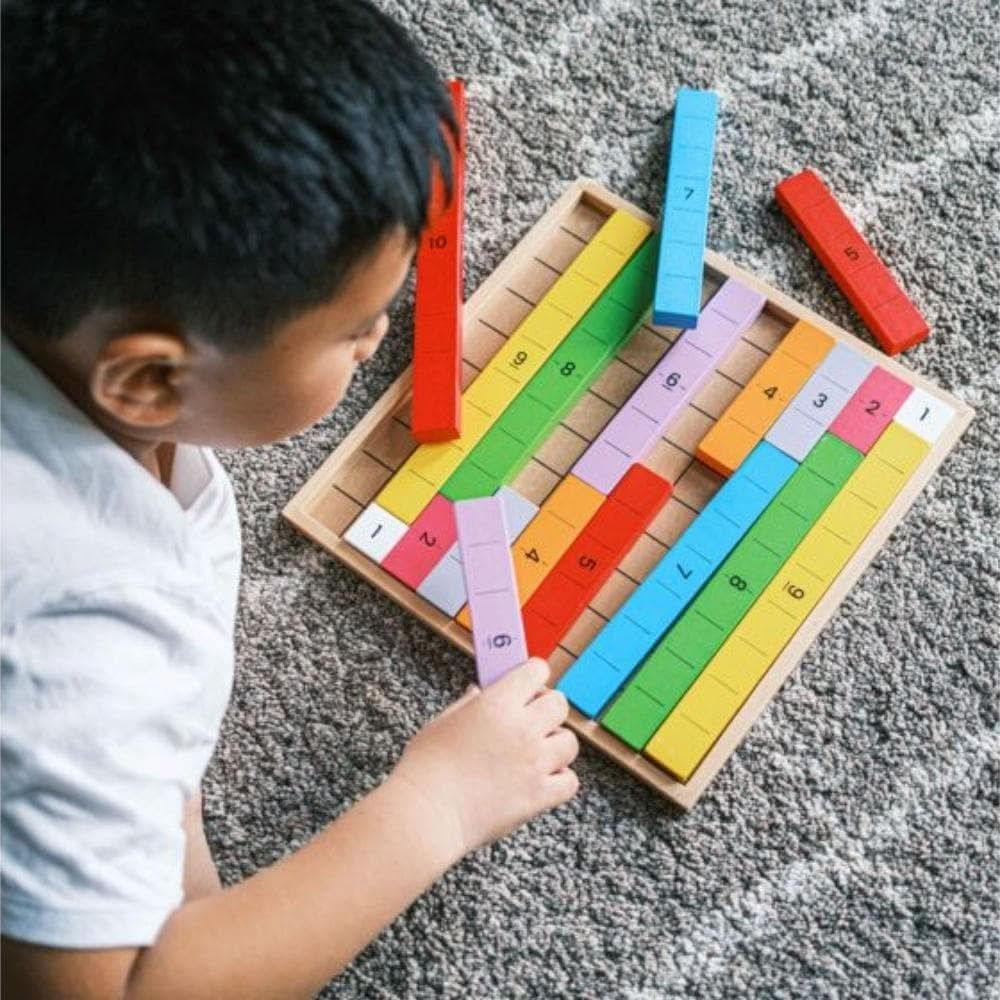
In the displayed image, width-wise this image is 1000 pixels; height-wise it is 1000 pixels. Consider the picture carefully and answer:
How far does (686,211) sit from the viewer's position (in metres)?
1.06

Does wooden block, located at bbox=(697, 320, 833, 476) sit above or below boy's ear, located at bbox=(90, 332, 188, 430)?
above

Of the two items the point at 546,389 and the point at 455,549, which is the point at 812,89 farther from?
the point at 455,549

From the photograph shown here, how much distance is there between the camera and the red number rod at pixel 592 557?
0.95m

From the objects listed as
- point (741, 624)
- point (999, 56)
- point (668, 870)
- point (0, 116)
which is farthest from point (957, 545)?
point (0, 116)

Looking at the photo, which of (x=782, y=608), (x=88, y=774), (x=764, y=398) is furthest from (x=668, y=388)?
(x=88, y=774)

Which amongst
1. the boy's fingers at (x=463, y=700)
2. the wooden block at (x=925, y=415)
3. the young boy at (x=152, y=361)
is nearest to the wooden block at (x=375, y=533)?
the boy's fingers at (x=463, y=700)

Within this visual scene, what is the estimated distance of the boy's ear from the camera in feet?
2.01

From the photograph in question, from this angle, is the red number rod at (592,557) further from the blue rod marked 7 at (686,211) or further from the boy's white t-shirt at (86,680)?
the boy's white t-shirt at (86,680)

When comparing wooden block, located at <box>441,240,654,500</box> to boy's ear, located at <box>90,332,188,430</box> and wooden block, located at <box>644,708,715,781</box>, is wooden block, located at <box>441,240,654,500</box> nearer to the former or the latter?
wooden block, located at <box>644,708,715,781</box>

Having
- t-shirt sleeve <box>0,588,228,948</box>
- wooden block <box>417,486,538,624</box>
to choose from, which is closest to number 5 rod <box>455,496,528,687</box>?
wooden block <box>417,486,538,624</box>

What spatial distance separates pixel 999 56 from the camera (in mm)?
1140

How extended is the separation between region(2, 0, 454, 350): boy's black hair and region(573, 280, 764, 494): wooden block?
1.32ft

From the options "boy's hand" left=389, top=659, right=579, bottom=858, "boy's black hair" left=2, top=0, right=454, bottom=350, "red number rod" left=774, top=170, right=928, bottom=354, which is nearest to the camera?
"boy's black hair" left=2, top=0, right=454, bottom=350

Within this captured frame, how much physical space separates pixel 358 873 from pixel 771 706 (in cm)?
32
